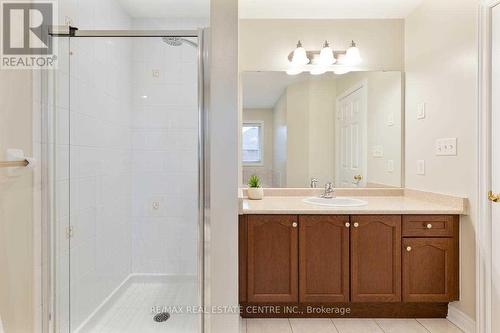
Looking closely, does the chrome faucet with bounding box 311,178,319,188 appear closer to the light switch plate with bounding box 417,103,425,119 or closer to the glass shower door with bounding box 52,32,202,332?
the light switch plate with bounding box 417,103,425,119

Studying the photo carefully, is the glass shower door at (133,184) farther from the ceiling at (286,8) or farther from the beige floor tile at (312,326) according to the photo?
the beige floor tile at (312,326)

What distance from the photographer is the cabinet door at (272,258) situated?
216 cm

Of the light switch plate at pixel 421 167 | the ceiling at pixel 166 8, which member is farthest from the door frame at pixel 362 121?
the ceiling at pixel 166 8

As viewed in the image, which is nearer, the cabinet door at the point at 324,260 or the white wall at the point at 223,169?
the white wall at the point at 223,169

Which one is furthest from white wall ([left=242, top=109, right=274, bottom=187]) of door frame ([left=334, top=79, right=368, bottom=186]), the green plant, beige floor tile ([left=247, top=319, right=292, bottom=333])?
beige floor tile ([left=247, top=319, right=292, bottom=333])

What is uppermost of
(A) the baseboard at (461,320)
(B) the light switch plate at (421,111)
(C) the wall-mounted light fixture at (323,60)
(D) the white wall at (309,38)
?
(D) the white wall at (309,38)

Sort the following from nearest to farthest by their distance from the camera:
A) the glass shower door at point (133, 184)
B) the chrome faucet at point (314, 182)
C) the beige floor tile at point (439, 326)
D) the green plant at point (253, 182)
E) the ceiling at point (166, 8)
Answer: the glass shower door at point (133, 184) < the beige floor tile at point (439, 326) < the ceiling at point (166, 8) < the green plant at point (253, 182) < the chrome faucet at point (314, 182)

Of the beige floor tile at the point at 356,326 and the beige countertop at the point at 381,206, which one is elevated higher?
the beige countertop at the point at 381,206

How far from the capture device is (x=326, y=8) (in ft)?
8.60

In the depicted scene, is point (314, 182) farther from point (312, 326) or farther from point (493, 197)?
point (493, 197)

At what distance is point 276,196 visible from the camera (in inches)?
110

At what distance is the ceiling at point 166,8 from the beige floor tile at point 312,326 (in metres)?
2.56

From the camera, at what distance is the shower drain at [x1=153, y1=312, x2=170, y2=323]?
207 cm

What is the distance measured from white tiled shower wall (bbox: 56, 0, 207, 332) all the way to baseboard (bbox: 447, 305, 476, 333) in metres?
1.88
